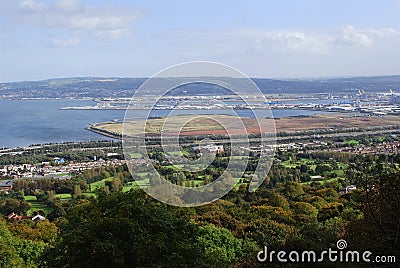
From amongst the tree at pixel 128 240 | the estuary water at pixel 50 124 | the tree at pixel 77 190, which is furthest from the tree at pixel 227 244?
the estuary water at pixel 50 124

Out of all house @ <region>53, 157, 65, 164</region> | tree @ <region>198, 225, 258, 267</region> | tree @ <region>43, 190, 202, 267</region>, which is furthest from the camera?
house @ <region>53, 157, 65, 164</region>

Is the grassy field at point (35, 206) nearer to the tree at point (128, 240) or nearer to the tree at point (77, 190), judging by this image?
the tree at point (77, 190)

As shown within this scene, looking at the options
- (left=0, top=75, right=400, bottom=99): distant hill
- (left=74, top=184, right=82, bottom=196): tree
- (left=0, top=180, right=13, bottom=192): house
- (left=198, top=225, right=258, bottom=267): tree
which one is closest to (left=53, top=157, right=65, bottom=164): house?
(left=0, top=180, right=13, bottom=192): house

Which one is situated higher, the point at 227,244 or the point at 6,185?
the point at 227,244

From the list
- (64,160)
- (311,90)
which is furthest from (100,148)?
(311,90)

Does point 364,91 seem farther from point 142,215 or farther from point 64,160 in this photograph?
point 142,215

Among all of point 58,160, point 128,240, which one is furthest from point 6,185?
point 128,240

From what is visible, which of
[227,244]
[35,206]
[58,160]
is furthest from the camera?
[58,160]

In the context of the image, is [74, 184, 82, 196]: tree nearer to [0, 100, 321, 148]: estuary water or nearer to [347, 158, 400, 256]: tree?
[0, 100, 321, 148]: estuary water

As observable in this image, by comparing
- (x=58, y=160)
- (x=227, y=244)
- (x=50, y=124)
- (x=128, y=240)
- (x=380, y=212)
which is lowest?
(x=58, y=160)

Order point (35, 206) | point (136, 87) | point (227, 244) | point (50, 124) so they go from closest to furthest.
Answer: point (227, 244) → point (35, 206) → point (50, 124) → point (136, 87)

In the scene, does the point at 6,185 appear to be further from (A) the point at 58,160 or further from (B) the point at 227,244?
(B) the point at 227,244
